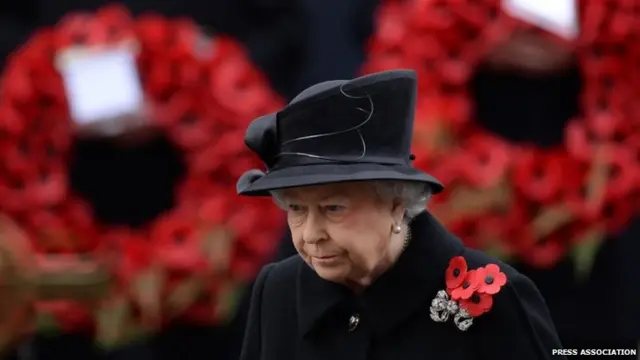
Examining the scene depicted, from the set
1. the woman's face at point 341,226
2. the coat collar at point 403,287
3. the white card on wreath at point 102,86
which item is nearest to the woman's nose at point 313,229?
the woman's face at point 341,226

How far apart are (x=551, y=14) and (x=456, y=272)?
110cm

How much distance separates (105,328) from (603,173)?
996mm

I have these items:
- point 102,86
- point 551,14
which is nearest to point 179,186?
point 102,86

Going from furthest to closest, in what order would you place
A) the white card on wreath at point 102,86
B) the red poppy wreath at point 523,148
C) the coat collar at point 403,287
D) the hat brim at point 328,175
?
the white card on wreath at point 102,86 < the red poppy wreath at point 523,148 < the coat collar at point 403,287 < the hat brim at point 328,175

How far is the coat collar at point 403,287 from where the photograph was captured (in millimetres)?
1202

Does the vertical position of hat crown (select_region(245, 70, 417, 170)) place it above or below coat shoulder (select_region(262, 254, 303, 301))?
above

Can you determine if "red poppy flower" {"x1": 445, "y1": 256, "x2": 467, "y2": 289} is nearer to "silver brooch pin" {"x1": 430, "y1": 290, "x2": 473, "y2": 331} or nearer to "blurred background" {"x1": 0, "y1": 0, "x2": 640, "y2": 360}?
"silver brooch pin" {"x1": 430, "y1": 290, "x2": 473, "y2": 331}

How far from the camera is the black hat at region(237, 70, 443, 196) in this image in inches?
44.8

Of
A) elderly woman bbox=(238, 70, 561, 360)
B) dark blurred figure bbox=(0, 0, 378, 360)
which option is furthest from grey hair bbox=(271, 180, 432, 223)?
dark blurred figure bbox=(0, 0, 378, 360)

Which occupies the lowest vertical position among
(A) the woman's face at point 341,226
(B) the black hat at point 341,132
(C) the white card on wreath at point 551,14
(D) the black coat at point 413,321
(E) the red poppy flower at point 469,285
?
(D) the black coat at point 413,321

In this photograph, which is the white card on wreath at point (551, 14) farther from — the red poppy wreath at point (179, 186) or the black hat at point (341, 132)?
the black hat at point (341, 132)

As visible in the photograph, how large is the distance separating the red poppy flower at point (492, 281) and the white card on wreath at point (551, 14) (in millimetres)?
1093

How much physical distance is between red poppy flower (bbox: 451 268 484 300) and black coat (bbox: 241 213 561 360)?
0.10 ft

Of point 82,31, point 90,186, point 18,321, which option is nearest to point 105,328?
point 18,321
